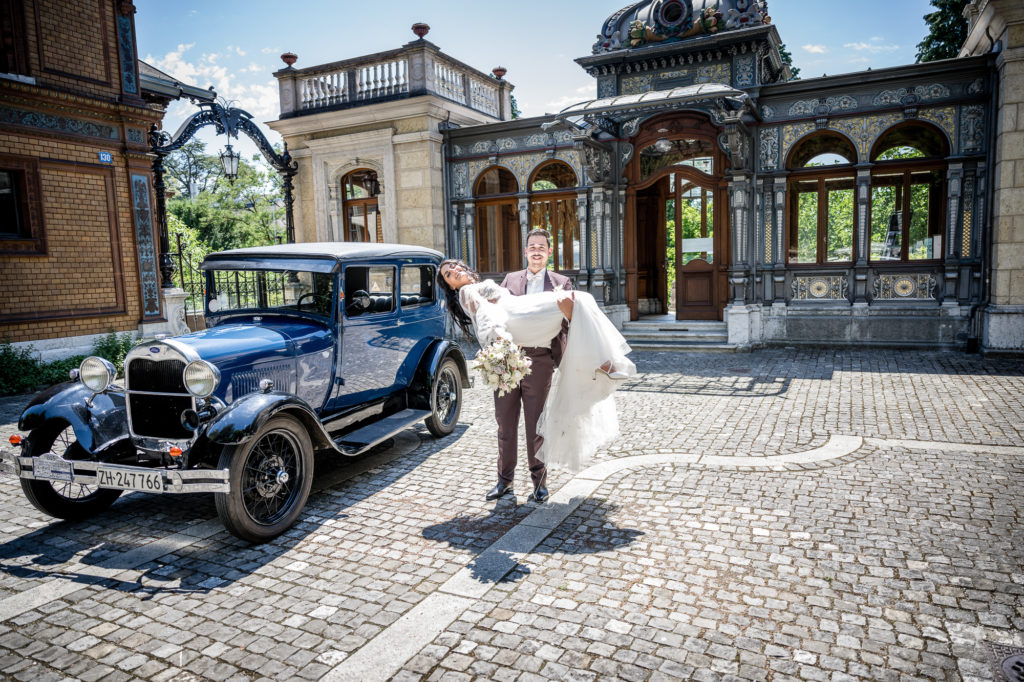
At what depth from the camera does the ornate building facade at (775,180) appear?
1150cm

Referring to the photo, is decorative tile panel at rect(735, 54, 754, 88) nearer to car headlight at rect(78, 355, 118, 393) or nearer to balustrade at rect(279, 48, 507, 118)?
balustrade at rect(279, 48, 507, 118)

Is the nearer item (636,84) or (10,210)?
(10,210)

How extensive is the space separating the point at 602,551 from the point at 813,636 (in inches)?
54.3

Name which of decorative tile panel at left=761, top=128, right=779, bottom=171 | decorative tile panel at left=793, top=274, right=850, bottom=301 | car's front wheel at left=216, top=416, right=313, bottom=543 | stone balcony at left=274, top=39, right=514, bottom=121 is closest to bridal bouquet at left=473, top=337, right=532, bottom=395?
car's front wheel at left=216, top=416, right=313, bottom=543

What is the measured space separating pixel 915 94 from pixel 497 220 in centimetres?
874

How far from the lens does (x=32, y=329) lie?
10758 mm

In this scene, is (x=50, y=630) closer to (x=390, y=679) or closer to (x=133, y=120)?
(x=390, y=679)

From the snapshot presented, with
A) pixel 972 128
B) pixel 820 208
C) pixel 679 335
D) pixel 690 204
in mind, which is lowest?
pixel 679 335

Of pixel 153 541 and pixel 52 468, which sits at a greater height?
pixel 52 468

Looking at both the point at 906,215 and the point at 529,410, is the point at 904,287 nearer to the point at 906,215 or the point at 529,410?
the point at 906,215

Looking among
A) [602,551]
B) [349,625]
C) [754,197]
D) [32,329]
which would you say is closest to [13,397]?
[32,329]

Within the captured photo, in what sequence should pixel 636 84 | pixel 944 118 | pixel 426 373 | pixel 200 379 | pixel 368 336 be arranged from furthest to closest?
pixel 636 84 → pixel 944 118 → pixel 426 373 → pixel 368 336 → pixel 200 379

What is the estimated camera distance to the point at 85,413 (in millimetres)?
4941

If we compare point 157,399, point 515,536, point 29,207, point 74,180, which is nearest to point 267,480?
point 157,399
